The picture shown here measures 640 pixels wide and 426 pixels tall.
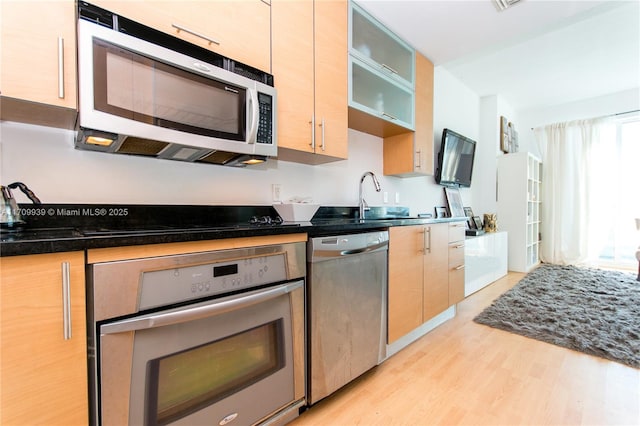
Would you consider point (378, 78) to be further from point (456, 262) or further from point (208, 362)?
point (208, 362)

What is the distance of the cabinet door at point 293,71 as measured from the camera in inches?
58.6

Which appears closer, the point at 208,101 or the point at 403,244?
the point at 208,101

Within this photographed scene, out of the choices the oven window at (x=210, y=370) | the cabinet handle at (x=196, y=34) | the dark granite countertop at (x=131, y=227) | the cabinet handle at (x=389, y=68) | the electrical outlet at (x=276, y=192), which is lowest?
the oven window at (x=210, y=370)

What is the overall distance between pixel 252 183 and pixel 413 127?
152 centimetres

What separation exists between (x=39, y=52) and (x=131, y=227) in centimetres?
68

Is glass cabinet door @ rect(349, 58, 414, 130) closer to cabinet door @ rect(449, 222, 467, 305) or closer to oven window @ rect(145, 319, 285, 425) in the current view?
cabinet door @ rect(449, 222, 467, 305)

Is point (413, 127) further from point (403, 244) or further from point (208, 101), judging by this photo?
point (208, 101)

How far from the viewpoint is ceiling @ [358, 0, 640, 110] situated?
76.0 inches

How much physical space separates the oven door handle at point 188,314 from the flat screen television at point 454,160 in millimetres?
2900

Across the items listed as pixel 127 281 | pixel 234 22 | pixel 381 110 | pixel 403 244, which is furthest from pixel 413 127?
pixel 127 281

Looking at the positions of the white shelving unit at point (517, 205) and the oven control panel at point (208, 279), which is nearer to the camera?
the oven control panel at point (208, 279)

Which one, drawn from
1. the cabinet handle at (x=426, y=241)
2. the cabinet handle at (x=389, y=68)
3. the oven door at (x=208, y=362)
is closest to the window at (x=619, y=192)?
the cabinet handle at (x=426, y=241)

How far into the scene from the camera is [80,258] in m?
0.76

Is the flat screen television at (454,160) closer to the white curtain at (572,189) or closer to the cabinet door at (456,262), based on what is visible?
the cabinet door at (456,262)
